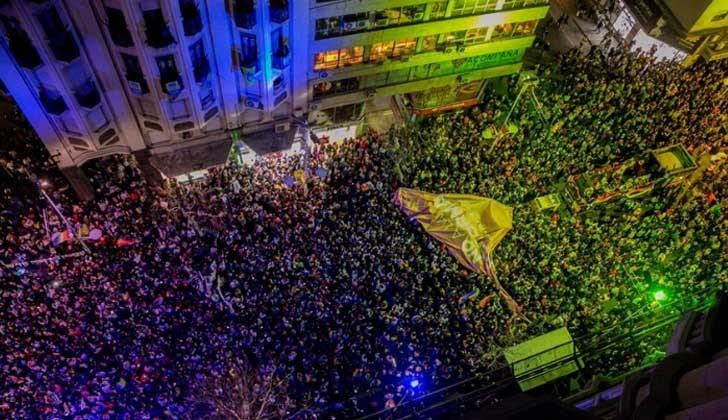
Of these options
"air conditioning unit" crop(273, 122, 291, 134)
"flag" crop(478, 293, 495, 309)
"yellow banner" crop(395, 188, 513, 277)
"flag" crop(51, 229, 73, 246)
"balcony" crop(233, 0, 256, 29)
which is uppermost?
"air conditioning unit" crop(273, 122, 291, 134)

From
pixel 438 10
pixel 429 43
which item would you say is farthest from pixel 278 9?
pixel 429 43

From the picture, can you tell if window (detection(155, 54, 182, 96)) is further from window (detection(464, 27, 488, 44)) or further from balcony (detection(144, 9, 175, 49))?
window (detection(464, 27, 488, 44))

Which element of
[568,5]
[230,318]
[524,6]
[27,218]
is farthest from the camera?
[568,5]

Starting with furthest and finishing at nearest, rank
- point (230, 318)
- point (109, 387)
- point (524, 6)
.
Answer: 1. point (524, 6)
2. point (230, 318)
3. point (109, 387)

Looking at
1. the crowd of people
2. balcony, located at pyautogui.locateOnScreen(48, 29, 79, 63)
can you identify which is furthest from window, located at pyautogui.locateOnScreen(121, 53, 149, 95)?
the crowd of people

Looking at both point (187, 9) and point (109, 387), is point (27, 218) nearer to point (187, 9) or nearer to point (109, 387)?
point (109, 387)

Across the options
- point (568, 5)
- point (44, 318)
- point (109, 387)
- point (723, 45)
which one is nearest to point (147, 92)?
point (44, 318)
